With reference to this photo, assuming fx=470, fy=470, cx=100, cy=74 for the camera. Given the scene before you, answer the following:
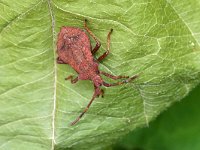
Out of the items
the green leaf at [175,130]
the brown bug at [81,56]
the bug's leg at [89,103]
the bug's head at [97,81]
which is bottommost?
the green leaf at [175,130]

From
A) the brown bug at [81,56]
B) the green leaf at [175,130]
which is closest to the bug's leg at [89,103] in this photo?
the brown bug at [81,56]

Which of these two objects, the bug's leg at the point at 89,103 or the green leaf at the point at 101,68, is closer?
the green leaf at the point at 101,68

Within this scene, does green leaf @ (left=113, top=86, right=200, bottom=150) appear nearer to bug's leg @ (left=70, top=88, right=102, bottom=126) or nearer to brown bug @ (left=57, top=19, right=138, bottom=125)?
bug's leg @ (left=70, top=88, right=102, bottom=126)

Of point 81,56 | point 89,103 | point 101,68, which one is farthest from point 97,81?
point 81,56

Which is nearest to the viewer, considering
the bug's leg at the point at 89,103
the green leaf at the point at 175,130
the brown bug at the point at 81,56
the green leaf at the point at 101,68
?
the green leaf at the point at 101,68

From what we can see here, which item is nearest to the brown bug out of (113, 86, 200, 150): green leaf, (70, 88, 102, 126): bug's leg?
(70, 88, 102, 126): bug's leg

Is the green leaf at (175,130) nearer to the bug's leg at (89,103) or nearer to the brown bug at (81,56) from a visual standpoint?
the bug's leg at (89,103)

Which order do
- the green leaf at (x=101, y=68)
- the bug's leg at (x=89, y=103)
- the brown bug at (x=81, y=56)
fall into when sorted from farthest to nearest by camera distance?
the bug's leg at (x=89, y=103)
the brown bug at (x=81, y=56)
the green leaf at (x=101, y=68)
